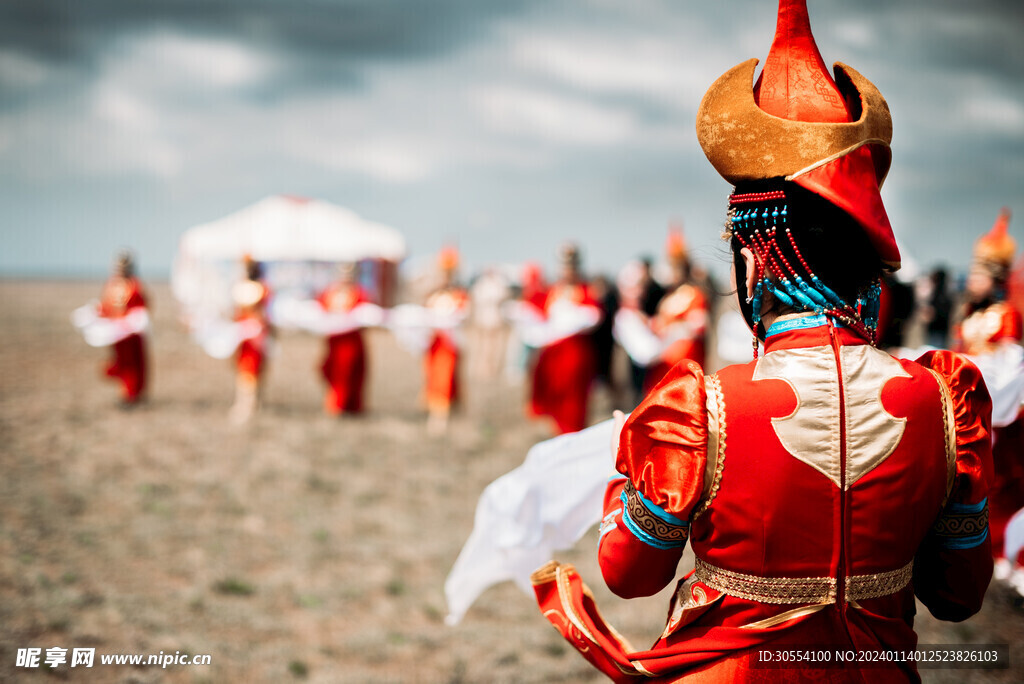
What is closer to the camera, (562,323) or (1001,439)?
(1001,439)

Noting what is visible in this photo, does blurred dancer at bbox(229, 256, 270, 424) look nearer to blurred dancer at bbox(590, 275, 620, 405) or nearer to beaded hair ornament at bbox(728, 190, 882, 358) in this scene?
blurred dancer at bbox(590, 275, 620, 405)

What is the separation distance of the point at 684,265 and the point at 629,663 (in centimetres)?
771

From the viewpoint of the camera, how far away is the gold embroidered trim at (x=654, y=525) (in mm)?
1442

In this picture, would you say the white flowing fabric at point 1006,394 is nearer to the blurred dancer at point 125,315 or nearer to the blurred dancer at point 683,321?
the blurred dancer at point 683,321

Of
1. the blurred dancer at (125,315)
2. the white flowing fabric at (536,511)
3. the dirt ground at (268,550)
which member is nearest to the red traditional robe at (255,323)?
the dirt ground at (268,550)

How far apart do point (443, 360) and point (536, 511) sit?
815 centimetres

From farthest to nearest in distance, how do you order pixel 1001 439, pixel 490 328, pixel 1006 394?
pixel 490 328
pixel 1006 394
pixel 1001 439

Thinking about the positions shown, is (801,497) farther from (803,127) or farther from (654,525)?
(803,127)

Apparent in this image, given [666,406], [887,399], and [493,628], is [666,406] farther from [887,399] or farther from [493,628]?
[493,628]

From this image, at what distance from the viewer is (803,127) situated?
4.81 feet

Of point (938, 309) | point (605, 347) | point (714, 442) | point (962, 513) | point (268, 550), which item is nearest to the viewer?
point (714, 442)

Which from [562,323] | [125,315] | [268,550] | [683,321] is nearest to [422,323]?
[562,323]

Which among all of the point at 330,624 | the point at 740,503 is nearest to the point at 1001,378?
the point at 740,503

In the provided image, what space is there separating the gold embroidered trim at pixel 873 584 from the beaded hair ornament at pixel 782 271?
46 cm
